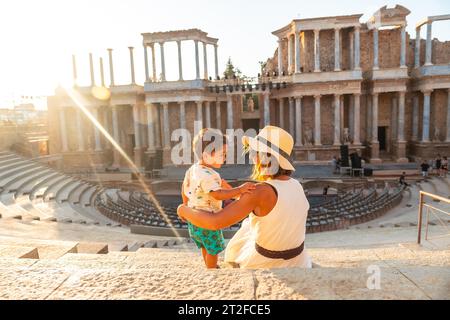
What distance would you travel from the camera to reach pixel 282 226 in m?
3.04

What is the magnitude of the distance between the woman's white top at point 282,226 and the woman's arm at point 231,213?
238mm

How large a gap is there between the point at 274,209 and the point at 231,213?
1.50 feet

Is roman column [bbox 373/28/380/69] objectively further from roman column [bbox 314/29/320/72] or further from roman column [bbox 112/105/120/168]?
roman column [bbox 112/105/120/168]

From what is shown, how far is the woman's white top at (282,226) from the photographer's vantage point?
3.02m

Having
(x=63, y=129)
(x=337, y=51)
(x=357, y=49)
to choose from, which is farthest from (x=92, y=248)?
(x=63, y=129)

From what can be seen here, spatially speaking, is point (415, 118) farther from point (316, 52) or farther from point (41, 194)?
point (41, 194)

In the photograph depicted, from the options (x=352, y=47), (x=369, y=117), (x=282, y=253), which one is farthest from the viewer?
(x=369, y=117)

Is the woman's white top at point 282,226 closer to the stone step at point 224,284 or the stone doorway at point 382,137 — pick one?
the stone step at point 224,284

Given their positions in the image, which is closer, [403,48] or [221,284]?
[221,284]

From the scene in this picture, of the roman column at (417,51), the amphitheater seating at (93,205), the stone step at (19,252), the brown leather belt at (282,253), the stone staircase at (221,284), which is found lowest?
the amphitheater seating at (93,205)

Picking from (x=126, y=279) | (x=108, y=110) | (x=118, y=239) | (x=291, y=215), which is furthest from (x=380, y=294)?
(x=108, y=110)

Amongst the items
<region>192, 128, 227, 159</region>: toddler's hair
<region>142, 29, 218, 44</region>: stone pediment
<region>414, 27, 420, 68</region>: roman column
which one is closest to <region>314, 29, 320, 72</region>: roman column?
<region>414, 27, 420, 68</region>: roman column

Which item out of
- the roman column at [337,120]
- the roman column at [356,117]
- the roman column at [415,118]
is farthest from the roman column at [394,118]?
the roman column at [337,120]

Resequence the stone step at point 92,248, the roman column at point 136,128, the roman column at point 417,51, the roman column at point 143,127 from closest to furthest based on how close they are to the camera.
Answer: the stone step at point 92,248
the roman column at point 417,51
the roman column at point 136,128
the roman column at point 143,127
